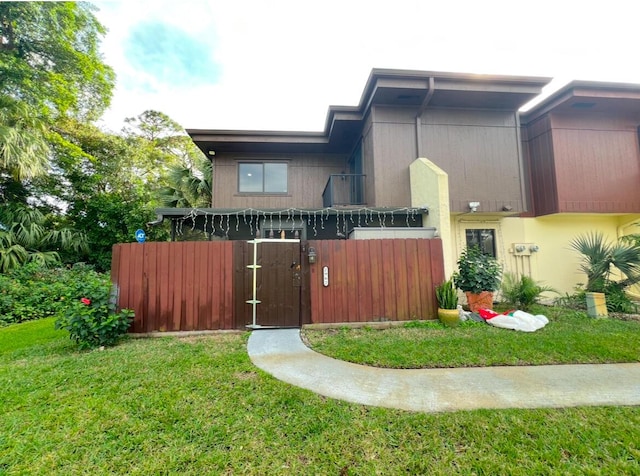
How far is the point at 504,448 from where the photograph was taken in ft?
6.55

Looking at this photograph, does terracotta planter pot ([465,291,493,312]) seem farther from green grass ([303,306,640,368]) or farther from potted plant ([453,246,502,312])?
green grass ([303,306,640,368])

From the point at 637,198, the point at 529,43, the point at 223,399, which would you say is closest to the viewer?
the point at 223,399

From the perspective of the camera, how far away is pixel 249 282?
531 cm

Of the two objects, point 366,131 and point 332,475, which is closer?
point 332,475

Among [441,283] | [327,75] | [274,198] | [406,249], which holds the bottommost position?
[441,283]

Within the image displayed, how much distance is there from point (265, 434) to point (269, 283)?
3.29 metres

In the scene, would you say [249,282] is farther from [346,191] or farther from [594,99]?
[594,99]

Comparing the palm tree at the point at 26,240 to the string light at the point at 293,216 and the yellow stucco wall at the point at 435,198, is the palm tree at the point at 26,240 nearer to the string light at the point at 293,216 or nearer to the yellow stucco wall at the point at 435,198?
the string light at the point at 293,216

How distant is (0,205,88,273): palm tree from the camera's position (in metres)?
8.91

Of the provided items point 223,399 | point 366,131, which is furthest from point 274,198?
point 223,399

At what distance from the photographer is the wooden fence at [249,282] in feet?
16.7

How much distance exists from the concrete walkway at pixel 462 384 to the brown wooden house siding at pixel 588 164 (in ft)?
21.6

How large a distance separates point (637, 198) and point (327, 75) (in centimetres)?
1115

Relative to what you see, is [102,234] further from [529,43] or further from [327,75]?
[529,43]
